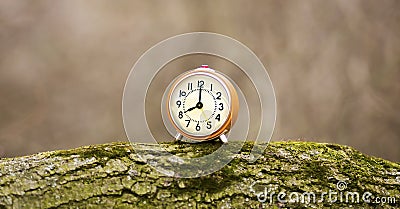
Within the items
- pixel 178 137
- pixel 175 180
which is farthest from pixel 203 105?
pixel 175 180

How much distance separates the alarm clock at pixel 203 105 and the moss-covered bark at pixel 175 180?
0.05 metres

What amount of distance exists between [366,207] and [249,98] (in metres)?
0.91

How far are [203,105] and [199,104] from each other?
0.01 m

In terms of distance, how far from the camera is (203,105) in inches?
55.8

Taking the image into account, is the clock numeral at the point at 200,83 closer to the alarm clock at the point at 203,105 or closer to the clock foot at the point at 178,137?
the alarm clock at the point at 203,105

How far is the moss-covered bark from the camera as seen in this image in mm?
1256

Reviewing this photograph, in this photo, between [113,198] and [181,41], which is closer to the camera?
[113,198]

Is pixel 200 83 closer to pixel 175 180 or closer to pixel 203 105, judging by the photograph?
pixel 203 105

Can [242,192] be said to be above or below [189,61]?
below

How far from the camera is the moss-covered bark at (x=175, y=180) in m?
1.26

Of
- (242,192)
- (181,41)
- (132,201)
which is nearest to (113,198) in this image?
(132,201)

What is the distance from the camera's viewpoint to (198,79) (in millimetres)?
1423

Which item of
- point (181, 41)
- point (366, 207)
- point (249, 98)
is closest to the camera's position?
point (366, 207)

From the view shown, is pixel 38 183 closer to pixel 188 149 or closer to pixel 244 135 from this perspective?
pixel 188 149
